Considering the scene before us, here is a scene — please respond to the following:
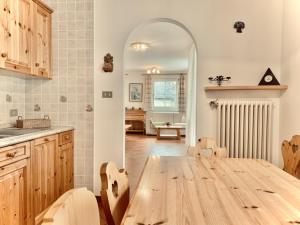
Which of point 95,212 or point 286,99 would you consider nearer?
point 95,212

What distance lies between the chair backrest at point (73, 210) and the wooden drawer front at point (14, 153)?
1244 millimetres

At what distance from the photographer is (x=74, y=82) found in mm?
3148

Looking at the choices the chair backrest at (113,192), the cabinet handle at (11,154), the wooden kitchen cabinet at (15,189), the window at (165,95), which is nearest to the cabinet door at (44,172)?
the wooden kitchen cabinet at (15,189)

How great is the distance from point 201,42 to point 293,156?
166cm

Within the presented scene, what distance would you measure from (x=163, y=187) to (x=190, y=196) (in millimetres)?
167

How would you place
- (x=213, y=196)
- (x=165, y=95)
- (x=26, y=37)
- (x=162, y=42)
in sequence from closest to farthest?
(x=213, y=196) → (x=26, y=37) → (x=162, y=42) → (x=165, y=95)

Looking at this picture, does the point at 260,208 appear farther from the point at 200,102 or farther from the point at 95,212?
the point at 200,102

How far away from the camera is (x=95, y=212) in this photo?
0.89 metres

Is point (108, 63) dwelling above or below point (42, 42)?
below

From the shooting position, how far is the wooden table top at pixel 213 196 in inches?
37.0

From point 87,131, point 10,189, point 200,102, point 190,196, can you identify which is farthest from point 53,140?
point 190,196

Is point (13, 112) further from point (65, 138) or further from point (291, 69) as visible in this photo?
point (291, 69)

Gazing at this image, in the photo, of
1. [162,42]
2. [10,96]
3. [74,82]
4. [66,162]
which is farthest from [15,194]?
[162,42]

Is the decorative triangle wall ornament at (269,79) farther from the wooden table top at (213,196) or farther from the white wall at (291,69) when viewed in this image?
the wooden table top at (213,196)
